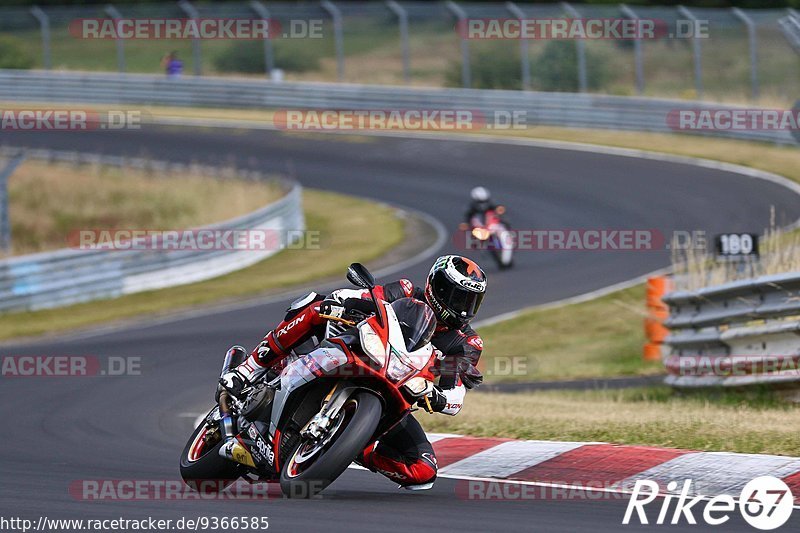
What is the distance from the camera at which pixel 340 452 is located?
21.1 feet

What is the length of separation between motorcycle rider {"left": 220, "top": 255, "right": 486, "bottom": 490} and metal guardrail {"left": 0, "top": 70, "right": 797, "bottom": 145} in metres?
24.2

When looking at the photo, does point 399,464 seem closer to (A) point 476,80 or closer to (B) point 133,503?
(B) point 133,503

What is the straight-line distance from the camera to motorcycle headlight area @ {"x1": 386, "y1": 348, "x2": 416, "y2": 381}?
21.7 feet

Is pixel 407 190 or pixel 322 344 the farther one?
pixel 407 190

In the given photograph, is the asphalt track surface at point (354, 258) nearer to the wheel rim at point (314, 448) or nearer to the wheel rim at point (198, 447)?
the wheel rim at point (314, 448)

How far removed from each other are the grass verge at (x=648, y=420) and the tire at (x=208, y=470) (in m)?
2.43

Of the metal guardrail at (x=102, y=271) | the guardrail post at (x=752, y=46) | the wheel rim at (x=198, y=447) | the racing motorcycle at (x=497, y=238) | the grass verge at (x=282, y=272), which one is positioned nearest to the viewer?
the wheel rim at (x=198, y=447)

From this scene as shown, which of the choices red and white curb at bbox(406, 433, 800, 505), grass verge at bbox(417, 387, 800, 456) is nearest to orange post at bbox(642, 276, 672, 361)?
grass verge at bbox(417, 387, 800, 456)

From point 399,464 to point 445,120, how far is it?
2853cm

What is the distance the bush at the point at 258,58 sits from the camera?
3881cm

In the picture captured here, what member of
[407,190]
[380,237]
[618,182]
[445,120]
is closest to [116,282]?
[380,237]

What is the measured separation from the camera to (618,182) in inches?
1124

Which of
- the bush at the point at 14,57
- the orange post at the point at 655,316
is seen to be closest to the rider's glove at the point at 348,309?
the orange post at the point at 655,316

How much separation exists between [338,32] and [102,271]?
18317 millimetres
